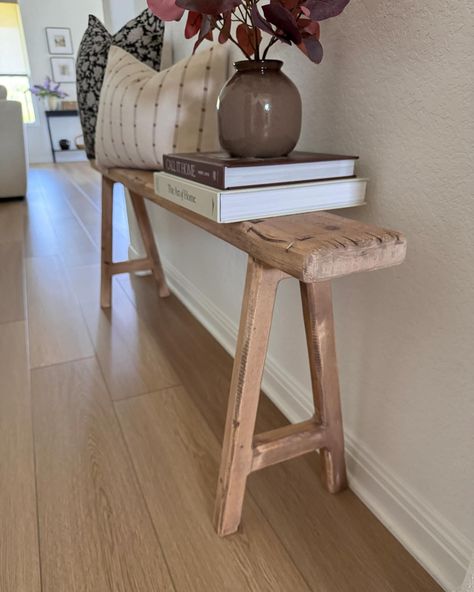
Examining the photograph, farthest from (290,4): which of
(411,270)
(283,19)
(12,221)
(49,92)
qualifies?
(49,92)

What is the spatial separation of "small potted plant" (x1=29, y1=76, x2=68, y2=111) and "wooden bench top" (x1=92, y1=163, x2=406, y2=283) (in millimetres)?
5990

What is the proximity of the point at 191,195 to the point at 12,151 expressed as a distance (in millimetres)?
3372

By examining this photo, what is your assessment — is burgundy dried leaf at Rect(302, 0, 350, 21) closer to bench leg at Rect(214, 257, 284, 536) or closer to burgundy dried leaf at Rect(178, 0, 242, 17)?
burgundy dried leaf at Rect(178, 0, 242, 17)

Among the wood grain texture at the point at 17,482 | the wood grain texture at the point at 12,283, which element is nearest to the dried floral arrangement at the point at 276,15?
the wood grain texture at the point at 17,482

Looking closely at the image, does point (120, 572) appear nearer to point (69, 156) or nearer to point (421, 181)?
point (421, 181)

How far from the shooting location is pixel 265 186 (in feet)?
2.02

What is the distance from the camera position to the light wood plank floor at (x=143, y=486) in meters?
0.72

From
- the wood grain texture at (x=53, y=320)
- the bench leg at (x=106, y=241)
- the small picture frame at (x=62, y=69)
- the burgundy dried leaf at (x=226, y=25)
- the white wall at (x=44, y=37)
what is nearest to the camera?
the burgundy dried leaf at (x=226, y=25)

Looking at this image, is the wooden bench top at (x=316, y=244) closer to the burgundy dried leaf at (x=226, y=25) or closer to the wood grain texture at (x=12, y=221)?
the burgundy dried leaf at (x=226, y=25)

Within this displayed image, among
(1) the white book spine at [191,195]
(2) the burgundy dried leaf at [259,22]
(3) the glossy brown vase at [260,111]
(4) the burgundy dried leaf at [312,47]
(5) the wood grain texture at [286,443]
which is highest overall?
(2) the burgundy dried leaf at [259,22]

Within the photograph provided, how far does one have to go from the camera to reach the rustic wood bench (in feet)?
1.73

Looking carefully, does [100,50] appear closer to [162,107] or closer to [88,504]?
[162,107]

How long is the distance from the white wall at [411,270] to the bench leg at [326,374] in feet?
0.17

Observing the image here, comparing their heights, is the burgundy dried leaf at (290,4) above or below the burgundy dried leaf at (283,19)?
above
